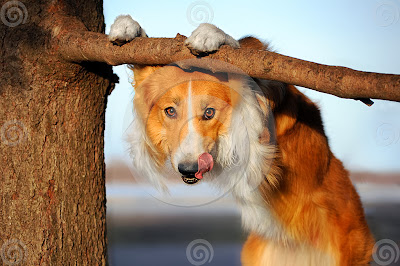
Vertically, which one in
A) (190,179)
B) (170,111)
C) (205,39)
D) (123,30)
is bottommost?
(190,179)

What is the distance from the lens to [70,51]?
2.79 metres

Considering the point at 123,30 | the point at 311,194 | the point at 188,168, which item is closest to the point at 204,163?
the point at 188,168

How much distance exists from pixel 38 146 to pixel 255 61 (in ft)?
4.72

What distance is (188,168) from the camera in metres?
2.73

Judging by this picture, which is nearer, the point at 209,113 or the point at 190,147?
the point at 190,147

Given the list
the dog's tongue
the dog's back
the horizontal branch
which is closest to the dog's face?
the dog's tongue

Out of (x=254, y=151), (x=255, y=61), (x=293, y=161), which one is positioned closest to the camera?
(x=255, y=61)

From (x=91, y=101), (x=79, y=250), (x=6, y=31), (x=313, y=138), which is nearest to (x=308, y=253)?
(x=313, y=138)

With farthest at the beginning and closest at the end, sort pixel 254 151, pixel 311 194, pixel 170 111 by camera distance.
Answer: pixel 311 194, pixel 254 151, pixel 170 111

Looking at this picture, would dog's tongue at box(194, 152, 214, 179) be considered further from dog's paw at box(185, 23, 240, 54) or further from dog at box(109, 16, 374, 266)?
dog's paw at box(185, 23, 240, 54)

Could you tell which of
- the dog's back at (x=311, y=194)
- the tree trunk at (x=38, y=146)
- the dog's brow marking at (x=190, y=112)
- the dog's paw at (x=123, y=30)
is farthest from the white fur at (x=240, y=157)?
the dog's paw at (x=123, y=30)

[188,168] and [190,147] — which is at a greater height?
[190,147]

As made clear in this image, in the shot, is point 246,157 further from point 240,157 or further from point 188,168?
point 188,168

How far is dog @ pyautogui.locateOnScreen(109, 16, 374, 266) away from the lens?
2.82 metres
